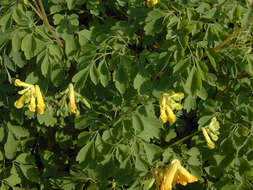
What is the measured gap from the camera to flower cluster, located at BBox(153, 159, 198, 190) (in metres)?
1.61

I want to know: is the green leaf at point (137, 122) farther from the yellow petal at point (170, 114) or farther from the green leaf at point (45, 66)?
the green leaf at point (45, 66)

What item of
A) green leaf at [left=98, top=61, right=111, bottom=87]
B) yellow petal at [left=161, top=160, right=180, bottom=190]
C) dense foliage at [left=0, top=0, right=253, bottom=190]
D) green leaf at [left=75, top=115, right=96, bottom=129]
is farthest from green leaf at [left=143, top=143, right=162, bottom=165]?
green leaf at [left=98, top=61, right=111, bottom=87]

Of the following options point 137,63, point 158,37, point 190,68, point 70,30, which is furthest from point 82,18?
point 190,68

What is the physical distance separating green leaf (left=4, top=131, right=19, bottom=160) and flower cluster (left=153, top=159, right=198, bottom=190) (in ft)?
4.66

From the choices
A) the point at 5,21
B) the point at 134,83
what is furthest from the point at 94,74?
the point at 5,21

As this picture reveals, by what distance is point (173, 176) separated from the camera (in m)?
1.63

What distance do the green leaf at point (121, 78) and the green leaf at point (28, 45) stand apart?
26.1 inches

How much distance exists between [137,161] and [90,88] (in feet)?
2.41

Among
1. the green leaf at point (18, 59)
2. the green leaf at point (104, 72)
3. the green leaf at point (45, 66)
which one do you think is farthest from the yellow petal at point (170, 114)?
the green leaf at point (18, 59)

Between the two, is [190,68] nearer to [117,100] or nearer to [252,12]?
[117,100]

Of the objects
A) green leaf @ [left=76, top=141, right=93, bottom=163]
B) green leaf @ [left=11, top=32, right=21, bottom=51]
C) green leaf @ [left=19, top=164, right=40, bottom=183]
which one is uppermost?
green leaf @ [left=11, top=32, right=21, bottom=51]

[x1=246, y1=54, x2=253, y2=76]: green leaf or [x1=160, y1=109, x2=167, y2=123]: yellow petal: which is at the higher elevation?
[x1=246, y1=54, x2=253, y2=76]: green leaf

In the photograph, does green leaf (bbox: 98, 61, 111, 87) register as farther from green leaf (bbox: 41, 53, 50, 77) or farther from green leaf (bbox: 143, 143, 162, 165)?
green leaf (bbox: 143, 143, 162, 165)

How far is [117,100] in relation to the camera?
2.15 m
